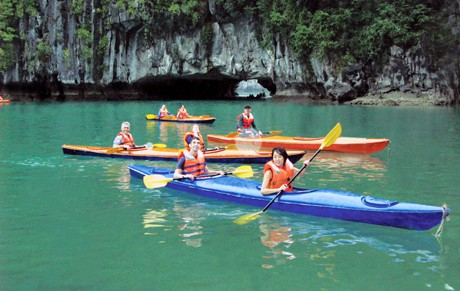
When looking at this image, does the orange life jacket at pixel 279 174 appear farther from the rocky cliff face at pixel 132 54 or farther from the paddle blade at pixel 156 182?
the rocky cliff face at pixel 132 54

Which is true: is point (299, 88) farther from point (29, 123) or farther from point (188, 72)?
point (29, 123)

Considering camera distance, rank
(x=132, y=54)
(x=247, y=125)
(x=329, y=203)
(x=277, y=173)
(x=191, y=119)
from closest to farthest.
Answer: (x=329, y=203), (x=277, y=173), (x=247, y=125), (x=191, y=119), (x=132, y=54)

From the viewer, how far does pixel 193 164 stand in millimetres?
9781

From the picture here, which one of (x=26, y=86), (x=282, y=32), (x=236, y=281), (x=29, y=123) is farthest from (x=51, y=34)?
(x=236, y=281)

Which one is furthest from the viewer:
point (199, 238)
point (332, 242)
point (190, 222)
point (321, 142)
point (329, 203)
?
point (321, 142)

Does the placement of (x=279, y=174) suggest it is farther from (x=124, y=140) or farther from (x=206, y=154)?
(x=124, y=140)

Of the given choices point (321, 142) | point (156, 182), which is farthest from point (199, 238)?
point (321, 142)

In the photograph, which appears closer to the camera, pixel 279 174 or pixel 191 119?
pixel 279 174

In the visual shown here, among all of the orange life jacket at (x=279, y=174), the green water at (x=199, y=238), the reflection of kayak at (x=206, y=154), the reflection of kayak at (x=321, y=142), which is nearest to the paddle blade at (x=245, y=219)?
the green water at (x=199, y=238)

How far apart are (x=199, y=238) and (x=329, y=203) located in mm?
2077

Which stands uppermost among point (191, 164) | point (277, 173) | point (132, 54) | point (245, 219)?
point (132, 54)

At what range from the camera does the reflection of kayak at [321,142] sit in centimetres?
1460

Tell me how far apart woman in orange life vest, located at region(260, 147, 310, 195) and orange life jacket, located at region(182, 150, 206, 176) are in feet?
5.97

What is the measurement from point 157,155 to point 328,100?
2909cm
